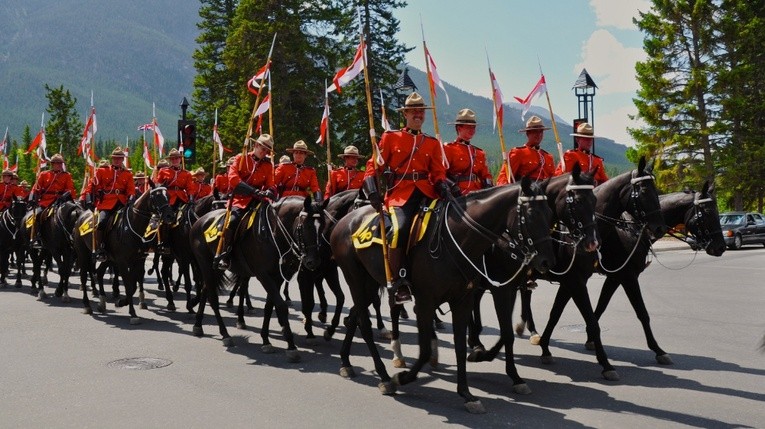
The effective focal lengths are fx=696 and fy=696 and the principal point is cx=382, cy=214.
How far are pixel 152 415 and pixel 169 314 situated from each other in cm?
702

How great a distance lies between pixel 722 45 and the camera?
130 ft

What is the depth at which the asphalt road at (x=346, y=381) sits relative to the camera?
661cm

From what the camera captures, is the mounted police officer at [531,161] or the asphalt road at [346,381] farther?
the mounted police officer at [531,161]

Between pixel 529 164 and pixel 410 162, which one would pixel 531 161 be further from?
pixel 410 162

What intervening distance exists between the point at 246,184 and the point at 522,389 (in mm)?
4892

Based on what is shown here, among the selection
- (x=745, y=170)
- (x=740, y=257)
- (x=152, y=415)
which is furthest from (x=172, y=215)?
(x=745, y=170)

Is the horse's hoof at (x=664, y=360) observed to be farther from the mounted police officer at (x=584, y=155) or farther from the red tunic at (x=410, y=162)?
the red tunic at (x=410, y=162)

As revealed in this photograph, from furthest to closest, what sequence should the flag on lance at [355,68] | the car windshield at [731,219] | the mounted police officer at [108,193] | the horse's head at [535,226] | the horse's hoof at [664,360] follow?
the car windshield at [731,219] < the mounted police officer at [108,193] < the flag on lance at [355,68] < the horse's hoof at [664,360] < the horse's head at [535,226]

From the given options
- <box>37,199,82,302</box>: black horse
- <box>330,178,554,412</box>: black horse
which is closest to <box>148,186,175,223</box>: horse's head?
<box>37,199,82,302</box>: black horse

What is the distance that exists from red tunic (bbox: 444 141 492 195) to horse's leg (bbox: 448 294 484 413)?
2662mm

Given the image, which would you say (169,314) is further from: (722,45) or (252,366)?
(722,45)

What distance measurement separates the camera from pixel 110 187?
13977 millimetres

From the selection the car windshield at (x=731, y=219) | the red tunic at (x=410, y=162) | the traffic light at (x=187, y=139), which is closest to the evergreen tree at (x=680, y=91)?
the car windshield at (x=731, y=219)

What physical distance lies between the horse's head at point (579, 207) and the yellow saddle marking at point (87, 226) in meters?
9.75
